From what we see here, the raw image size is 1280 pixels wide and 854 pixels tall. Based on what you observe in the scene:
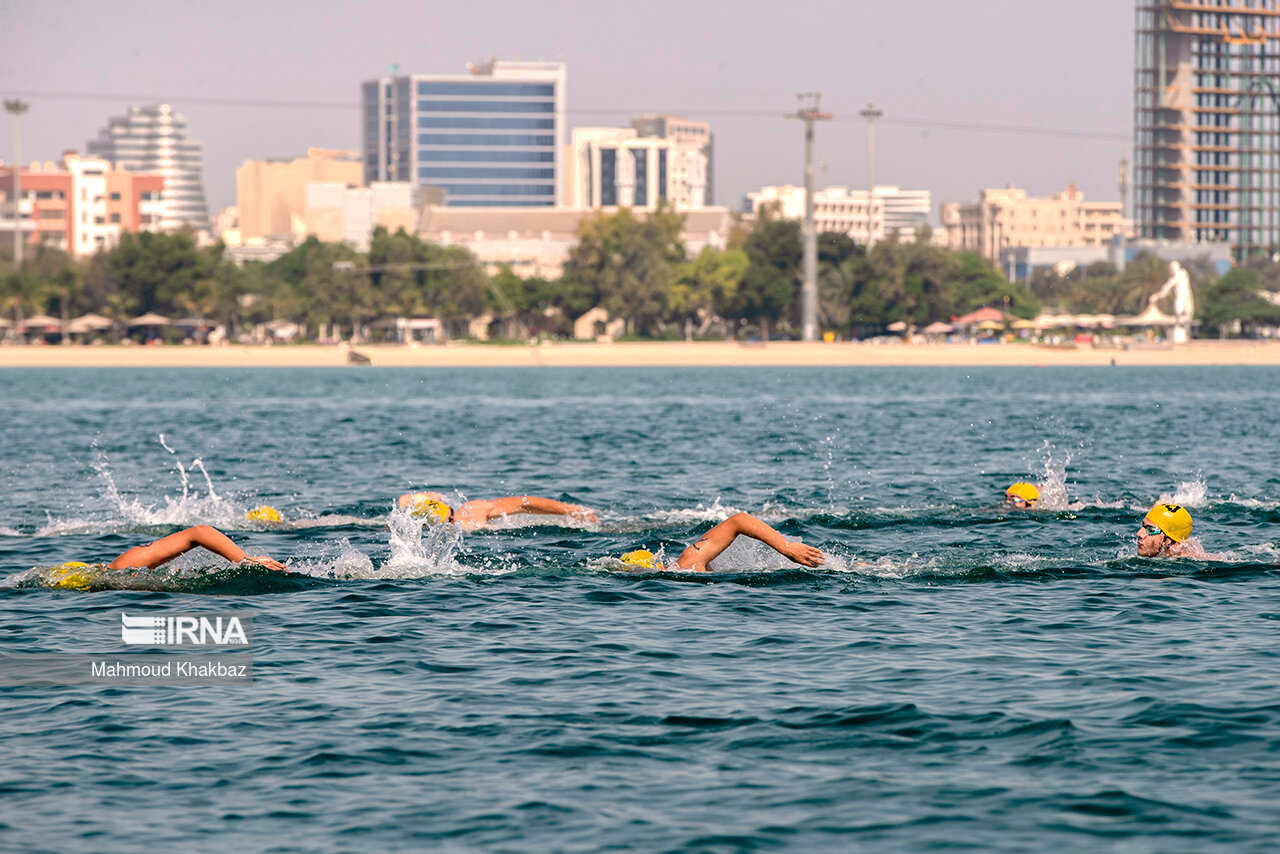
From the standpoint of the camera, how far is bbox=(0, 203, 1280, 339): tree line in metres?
126

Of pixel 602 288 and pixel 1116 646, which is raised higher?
pixel 602 288

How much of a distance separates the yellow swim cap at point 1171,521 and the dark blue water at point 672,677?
0.59 meters

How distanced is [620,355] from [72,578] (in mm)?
95799

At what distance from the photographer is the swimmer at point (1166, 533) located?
17.9 m

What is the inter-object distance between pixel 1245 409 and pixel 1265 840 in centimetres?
4880

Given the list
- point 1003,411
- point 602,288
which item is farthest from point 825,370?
point 1003,411

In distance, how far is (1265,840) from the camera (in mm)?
9016

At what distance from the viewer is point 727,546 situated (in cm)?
1705

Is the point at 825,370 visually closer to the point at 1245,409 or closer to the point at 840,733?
the point at 1245,409

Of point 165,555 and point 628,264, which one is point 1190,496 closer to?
point 165,555

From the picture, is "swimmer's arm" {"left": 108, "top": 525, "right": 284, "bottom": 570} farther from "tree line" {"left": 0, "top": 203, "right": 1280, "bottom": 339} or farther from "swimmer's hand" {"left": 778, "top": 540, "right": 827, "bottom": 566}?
"tree line" {"left": 0, "top": 203, "right": 1280, "bottom": 339}

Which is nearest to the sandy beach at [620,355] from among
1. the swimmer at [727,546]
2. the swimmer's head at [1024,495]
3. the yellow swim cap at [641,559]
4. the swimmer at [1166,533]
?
the swimmer's head at [1024,495]

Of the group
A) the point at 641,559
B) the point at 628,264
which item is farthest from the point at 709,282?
the point at 641,559

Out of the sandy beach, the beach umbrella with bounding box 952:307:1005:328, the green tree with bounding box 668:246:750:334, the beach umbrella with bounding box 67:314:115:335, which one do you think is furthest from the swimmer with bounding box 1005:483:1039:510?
the beach umbrella with bounding box 67:314:115:335
